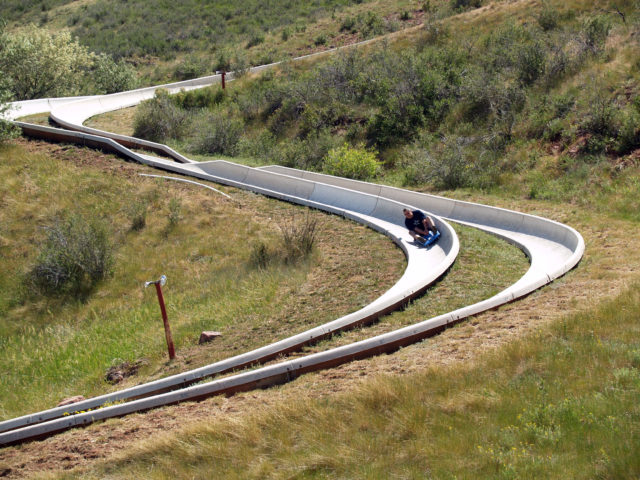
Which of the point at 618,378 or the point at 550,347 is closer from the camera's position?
the point at 618,378

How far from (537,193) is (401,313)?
10.3 m

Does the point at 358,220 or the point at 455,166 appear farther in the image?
the point at 455,166

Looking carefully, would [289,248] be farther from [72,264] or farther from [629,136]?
[629,136]

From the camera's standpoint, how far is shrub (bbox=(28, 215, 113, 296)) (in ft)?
54.3

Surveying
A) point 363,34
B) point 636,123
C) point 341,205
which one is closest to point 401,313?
point 341,205

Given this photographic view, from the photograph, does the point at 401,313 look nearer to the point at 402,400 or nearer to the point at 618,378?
the point at 402,400

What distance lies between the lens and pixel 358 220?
17.0 metres

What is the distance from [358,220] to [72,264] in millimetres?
8410

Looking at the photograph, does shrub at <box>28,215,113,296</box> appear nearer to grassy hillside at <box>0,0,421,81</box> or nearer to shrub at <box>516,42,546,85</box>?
shrub at <box>516,42,546,85</box>

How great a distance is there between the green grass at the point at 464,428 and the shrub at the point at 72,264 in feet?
36.3

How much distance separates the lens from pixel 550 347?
22.2ft

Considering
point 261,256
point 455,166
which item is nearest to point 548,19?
point 455,166

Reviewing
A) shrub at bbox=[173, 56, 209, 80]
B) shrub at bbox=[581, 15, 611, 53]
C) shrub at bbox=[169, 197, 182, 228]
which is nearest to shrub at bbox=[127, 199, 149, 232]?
shrub at bbox=[169, 197, 182, 228]

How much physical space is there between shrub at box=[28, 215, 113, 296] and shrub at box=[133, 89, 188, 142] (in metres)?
13.1
